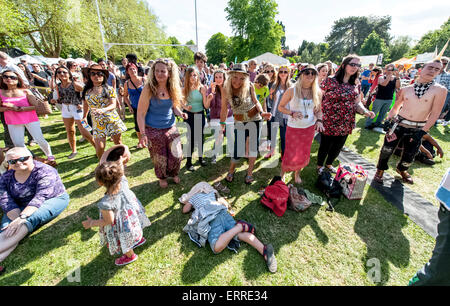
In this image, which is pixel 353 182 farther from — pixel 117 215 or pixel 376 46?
pixel 376 46

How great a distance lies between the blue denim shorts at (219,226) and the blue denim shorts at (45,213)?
2384 millimetres

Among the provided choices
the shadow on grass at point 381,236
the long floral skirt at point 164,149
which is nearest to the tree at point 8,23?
the long floral skirt at point 164,149

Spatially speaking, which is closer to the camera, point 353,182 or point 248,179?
point 353,182

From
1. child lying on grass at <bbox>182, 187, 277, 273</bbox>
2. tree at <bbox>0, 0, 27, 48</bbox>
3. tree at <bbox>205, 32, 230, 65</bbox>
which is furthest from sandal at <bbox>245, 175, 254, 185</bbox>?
tree at <bbox>205, 32, 230, 65</bbox>

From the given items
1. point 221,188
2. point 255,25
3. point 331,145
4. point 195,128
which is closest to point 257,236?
point 221,188

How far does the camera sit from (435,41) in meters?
36.4

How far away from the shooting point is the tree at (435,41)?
3458cm

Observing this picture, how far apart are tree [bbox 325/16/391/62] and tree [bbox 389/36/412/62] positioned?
595 cm

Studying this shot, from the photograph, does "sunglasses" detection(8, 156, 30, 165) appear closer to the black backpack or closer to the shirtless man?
the black backpack

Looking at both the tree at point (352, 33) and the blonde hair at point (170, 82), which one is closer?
the blonde hair at point (170, 82)

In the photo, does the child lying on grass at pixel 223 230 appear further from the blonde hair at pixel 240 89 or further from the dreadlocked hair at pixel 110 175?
the blonde hair at pixel 240 89

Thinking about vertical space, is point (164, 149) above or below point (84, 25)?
below

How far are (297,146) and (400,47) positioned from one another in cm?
6785
